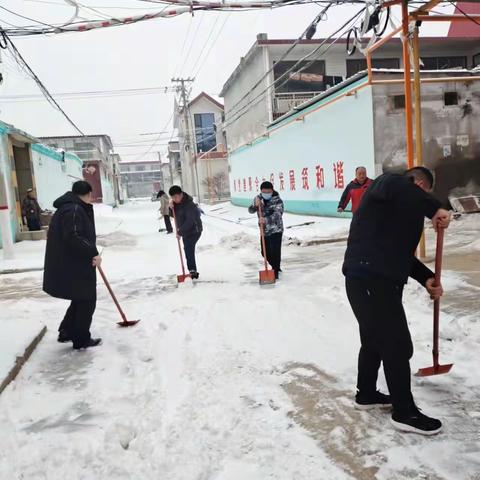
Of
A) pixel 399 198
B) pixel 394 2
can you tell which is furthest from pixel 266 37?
pixel 399 198

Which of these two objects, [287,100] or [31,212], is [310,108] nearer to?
[31,212]

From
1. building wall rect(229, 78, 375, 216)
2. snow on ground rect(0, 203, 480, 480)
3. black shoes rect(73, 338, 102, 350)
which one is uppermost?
building wall rect(229, 78, 375, 216)

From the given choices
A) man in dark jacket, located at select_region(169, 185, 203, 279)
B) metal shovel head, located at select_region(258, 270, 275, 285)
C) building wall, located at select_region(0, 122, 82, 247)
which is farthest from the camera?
building wall, located at select_region(0, 122, 82, 247)

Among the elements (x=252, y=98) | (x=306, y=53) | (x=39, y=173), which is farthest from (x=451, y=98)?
(x=252, y=98)

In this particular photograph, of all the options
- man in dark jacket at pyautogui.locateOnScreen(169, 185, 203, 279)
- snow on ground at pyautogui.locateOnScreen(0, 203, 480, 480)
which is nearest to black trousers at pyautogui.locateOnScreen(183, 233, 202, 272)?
man in dark jacket at pyautogui.locateOnScreen(169, 185, 203, 279)

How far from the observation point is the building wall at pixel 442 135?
12.9 meters

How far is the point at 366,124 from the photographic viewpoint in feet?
42.8

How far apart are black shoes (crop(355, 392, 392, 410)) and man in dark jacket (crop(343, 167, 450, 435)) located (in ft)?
0.81

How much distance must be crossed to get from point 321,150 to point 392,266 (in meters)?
13.3

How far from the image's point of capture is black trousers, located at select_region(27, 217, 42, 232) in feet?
48.3

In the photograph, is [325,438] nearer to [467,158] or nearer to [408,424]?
[408,424]

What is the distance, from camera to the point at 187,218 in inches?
303

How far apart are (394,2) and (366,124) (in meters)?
6.27

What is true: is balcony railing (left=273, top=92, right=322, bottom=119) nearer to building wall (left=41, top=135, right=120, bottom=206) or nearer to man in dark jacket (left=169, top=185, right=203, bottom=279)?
man in dark jacket (left=169, top=185, right=203, bottom=279)
